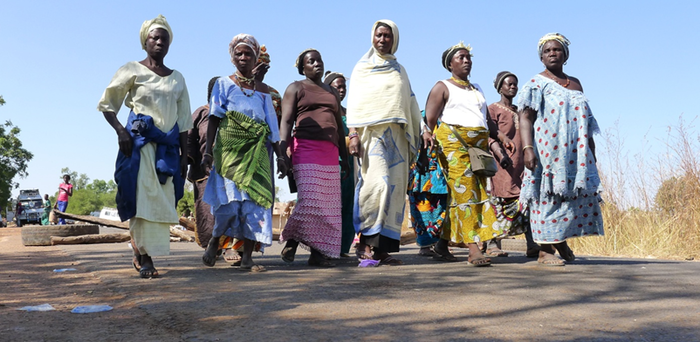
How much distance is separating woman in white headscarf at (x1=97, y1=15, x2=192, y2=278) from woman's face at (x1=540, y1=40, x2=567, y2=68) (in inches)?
134

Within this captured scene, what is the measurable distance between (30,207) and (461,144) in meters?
43.0

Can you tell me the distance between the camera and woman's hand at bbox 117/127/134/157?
5023mm

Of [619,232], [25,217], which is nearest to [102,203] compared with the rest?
[25,217]

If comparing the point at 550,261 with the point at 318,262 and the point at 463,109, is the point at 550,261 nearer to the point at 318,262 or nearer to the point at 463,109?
the point at 463,109

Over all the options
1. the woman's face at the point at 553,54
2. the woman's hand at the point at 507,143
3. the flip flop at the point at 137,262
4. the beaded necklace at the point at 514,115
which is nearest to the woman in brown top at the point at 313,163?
the flip flop at the point at 137,262

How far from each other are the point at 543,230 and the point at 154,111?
3623 millimetres

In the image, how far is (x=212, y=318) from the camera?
10.5 feet

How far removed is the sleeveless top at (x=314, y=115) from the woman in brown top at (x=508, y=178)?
1.72 meters

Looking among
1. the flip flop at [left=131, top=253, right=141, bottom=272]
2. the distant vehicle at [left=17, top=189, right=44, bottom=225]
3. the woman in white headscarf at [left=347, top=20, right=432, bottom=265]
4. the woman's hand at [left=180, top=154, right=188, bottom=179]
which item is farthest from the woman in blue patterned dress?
the distant vehicle at [left=17, top=189, right=44, bottom=225]

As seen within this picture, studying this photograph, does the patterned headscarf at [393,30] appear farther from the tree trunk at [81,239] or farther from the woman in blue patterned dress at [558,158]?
the tree trunk at [81,239]

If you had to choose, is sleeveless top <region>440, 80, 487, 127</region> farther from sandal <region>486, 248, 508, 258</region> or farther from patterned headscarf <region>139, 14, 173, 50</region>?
patterned headscarf <region>139, 14, 173, 50</region>

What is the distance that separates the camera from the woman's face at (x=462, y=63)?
21.2 ft

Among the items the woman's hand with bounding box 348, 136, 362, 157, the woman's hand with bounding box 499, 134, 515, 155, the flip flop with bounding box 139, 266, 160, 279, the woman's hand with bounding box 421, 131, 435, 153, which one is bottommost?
the flip flop with bounding box 139, 266, 160, 279

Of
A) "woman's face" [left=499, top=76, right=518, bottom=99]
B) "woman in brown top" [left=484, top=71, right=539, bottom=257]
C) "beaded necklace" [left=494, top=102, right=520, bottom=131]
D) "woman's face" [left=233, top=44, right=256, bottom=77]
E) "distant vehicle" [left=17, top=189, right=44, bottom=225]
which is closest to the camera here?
"woman's face" [left=233, top=44, right=256, bottom=77]
